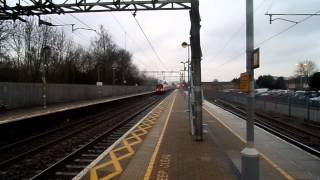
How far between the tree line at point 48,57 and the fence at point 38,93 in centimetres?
240

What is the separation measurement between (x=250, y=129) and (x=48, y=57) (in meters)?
52.7

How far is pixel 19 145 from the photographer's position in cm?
1803

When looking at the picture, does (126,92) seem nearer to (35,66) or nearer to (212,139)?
(35,66)

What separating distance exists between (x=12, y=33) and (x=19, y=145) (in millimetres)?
35554

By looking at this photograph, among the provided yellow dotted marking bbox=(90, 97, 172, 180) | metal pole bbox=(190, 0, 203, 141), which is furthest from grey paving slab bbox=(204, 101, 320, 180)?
yellow dotted marking bbox=(90, 97, 172, 180)

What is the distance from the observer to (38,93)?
1594 inches

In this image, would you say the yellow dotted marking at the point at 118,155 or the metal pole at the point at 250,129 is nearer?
the metal pole at the point at 250,129

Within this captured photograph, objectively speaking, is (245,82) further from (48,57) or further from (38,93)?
(48,57)

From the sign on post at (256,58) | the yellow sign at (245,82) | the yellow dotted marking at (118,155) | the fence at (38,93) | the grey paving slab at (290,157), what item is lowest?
the grey paving slab at (290,157)

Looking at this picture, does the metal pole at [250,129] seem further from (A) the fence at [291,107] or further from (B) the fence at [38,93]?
(B) the fence at [38,93]

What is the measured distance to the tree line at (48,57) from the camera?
49906mm

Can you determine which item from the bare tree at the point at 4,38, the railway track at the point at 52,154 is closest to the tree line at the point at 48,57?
the bare tree at the point at 4,38

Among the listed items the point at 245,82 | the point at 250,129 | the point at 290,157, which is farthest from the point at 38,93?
the point at 250,129

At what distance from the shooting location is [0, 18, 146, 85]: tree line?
49.9 metres
